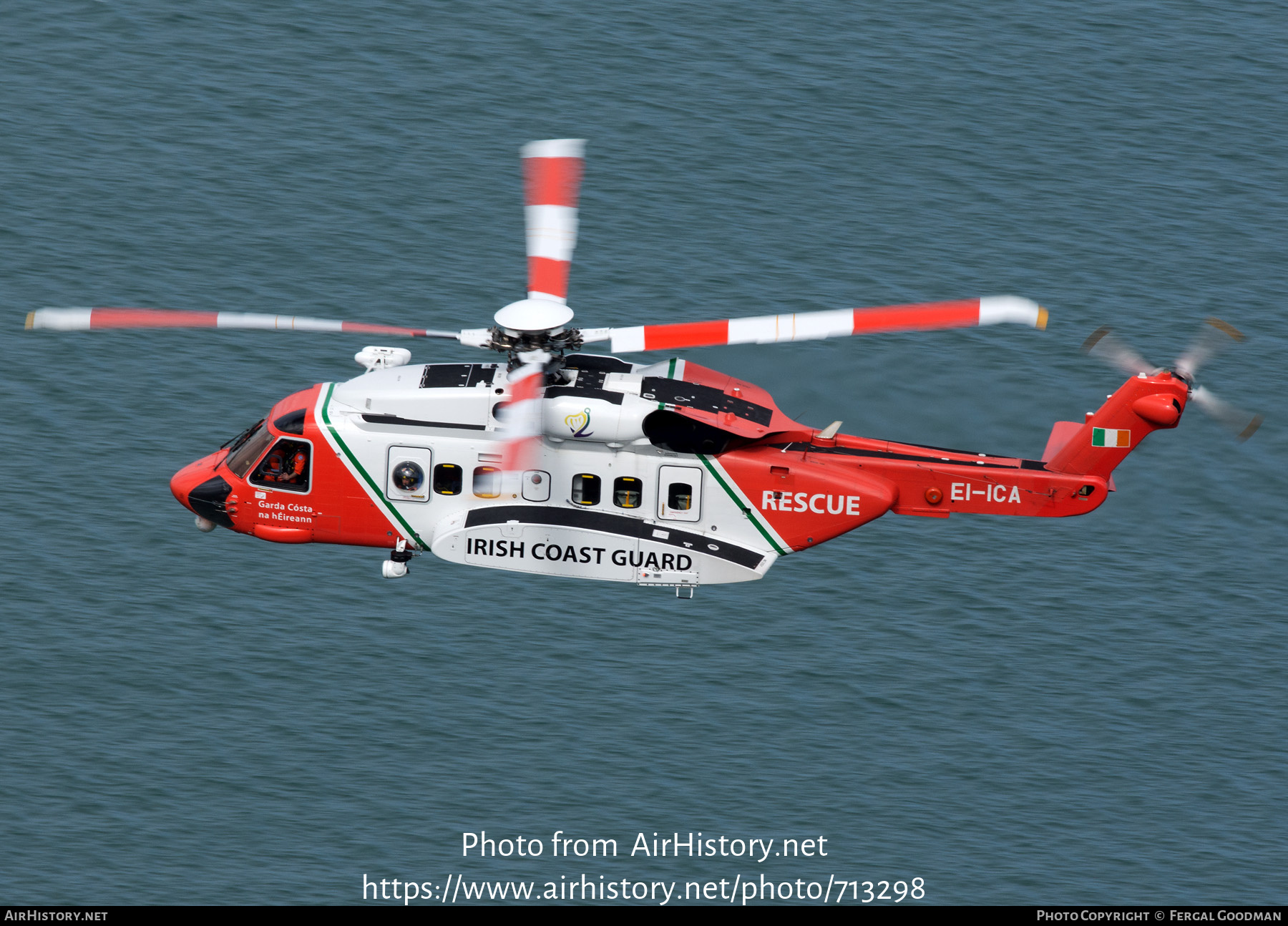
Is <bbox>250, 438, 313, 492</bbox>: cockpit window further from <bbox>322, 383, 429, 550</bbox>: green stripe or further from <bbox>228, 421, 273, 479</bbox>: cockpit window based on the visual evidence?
<bbox>322, 383, 429, 550</bbox>: green stripe

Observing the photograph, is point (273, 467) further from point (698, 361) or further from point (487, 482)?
point (698, 361)

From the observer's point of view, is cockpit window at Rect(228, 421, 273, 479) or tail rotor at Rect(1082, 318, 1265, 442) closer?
tail rotor at Rect(1082, 318, 1265, 442)

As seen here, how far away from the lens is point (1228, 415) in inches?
1682

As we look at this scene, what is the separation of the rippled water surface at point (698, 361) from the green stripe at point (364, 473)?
3.50 meters

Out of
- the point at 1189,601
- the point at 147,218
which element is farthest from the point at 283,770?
the point at 147,218

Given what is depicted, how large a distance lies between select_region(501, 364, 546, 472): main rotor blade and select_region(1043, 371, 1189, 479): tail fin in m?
12.0

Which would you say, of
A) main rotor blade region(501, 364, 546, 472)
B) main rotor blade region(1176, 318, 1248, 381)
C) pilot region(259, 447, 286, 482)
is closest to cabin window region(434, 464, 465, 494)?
main rotor blade region(501, 364, 546, 472)

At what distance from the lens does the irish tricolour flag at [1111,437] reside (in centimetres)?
4475

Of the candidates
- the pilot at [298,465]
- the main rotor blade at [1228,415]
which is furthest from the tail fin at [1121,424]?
the pilot at [298,465]

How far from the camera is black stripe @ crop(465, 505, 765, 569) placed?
44.8 metres

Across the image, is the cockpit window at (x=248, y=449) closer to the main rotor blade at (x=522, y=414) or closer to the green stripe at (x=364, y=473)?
the green stripe at (x=364, y=473)

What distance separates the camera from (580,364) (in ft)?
149

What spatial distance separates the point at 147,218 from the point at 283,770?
26.7 meters

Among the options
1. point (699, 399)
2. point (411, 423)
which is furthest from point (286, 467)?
point (699, 399)
